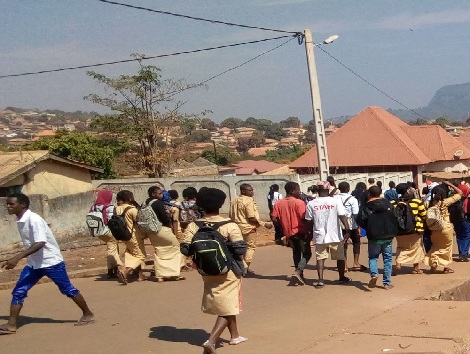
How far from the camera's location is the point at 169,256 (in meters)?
11.0

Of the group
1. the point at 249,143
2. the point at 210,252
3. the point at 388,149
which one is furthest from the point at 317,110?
the point at 249,143

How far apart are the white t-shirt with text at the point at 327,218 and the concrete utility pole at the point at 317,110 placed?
9037mm

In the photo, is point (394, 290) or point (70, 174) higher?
point (70, 174)

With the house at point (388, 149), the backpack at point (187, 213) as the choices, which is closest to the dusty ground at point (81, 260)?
the backpack at point (187, 213)

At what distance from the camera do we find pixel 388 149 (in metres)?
A: 42.4

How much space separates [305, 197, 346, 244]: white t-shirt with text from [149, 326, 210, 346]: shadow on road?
9.99 feet

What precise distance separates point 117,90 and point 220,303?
2815 cm

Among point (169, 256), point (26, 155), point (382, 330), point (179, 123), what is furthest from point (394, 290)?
point (179, 123)

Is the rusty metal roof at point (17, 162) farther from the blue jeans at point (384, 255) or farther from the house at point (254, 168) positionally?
the house at point (254, 168)

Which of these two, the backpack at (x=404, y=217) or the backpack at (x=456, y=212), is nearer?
the backpack at (x=404, y=217)

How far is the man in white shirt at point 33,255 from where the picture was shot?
752cm

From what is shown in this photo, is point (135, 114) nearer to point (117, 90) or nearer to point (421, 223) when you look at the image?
point (117, 90)

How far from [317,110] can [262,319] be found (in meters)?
12.0

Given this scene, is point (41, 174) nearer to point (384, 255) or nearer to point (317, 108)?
point (317, 108)
